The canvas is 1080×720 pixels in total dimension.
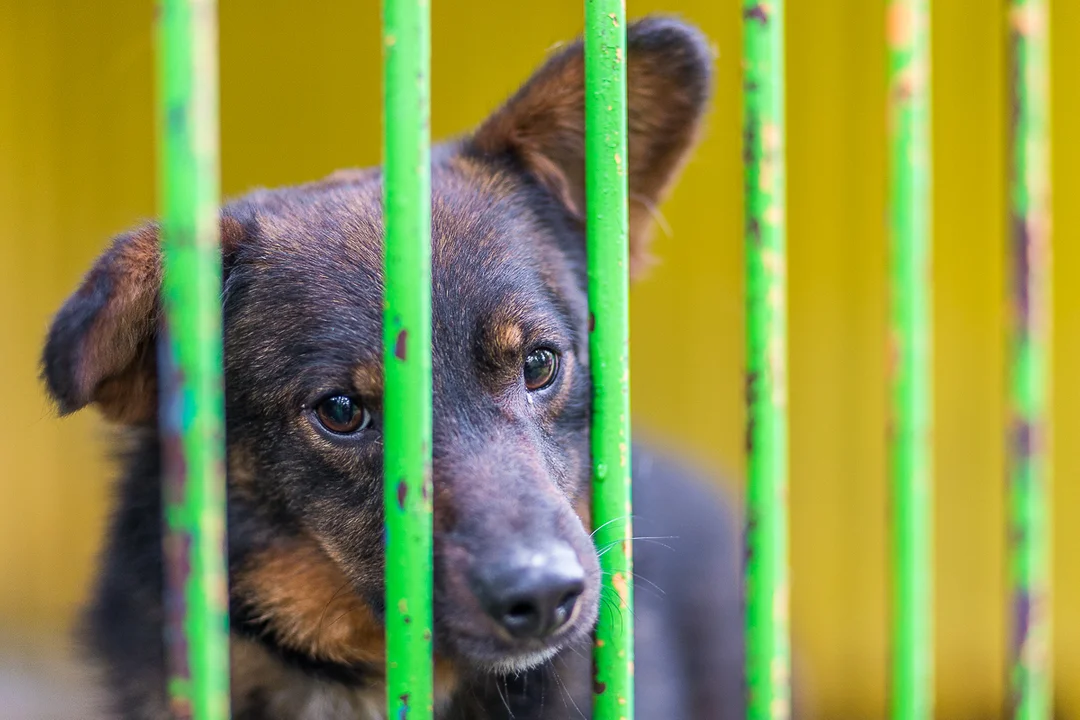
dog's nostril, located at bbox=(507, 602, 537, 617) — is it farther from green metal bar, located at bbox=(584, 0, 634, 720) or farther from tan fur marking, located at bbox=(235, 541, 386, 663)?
tan fur marking, located at bbox=(235, 541, 386, 663)

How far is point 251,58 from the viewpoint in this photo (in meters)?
5.20

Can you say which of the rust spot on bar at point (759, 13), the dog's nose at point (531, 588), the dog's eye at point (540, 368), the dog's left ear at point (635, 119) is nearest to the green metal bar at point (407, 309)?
the dog's nose at point (531, 588)

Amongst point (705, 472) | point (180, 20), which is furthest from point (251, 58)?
point (180, 20)

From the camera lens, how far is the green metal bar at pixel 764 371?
5.41 ft

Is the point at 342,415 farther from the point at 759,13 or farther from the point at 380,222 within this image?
the point at 759,13

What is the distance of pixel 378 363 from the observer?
1.98 m

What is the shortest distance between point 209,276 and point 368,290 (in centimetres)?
90

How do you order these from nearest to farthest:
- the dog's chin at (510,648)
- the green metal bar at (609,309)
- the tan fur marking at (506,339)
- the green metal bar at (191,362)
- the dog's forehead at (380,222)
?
the green metal bar at (191,362), the green metal bar at (609,309), the dog's chin at (510,648), the tan fur marking at (506,339), the dog's forehead at (380,222)

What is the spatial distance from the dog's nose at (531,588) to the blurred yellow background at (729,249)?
126 inches

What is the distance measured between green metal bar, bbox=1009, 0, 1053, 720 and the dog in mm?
706

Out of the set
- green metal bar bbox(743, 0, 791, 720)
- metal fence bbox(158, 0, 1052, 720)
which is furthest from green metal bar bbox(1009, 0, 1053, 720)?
green metal bar bbox(743, 0, 791, 720)

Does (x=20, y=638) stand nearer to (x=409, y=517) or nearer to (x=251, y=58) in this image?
(x=251, y=58)

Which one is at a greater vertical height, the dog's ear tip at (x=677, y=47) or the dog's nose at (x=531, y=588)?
the dog's ear tip at (x=677, y=47)

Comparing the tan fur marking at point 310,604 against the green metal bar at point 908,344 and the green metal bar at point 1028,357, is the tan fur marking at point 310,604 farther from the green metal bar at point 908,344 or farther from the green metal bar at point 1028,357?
the green metal bar at point 1028,357
